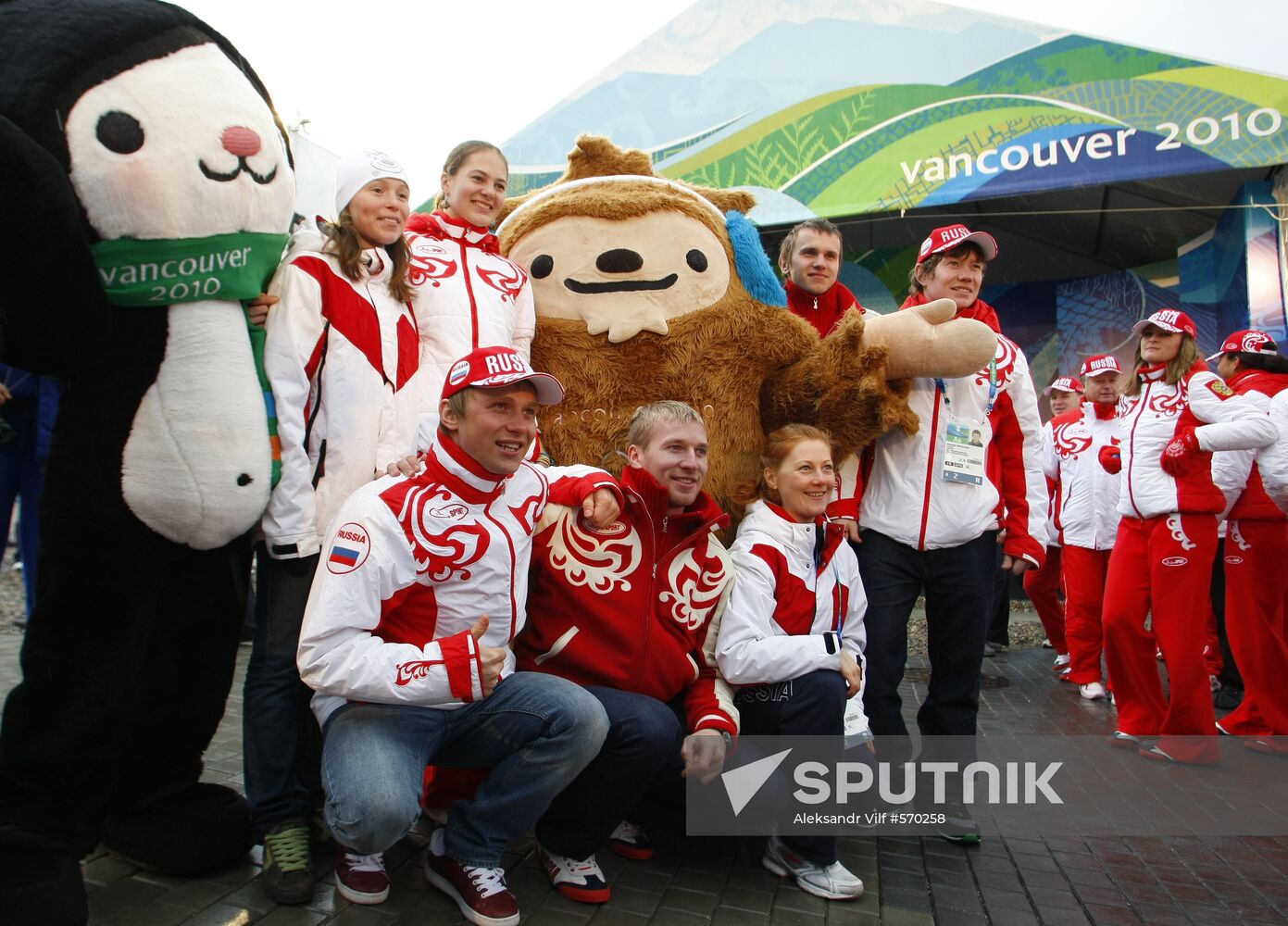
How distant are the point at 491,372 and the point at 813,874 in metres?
1.77

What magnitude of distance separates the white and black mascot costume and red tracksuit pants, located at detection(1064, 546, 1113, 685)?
17.4 feet

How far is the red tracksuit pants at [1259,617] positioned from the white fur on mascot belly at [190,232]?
4757 mm

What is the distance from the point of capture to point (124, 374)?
2.41 metres

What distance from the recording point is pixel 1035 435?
3.54m

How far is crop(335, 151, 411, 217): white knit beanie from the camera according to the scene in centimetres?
283

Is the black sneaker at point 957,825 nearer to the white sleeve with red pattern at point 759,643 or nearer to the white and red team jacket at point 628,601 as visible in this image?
the white sleeve with red pattern at point 759,643

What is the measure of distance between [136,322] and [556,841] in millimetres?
1856

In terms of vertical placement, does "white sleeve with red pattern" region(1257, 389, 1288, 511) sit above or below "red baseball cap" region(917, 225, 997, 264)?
below

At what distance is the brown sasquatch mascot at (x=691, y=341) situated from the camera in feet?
10.6

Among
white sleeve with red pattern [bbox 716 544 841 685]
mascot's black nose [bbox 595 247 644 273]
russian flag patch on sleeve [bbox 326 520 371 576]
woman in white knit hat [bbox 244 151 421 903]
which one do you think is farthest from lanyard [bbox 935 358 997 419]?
russian flag patch on sleeve [bbox 326 520 371 576]

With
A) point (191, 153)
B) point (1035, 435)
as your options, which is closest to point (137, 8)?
point (191, 153)

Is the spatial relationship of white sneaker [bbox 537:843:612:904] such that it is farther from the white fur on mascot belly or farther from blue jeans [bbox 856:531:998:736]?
the white fur on mascot belly

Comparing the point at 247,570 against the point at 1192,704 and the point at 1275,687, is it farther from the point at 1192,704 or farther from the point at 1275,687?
the point at 1275,687

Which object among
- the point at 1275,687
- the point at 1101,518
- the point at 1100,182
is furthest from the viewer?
the point at 1100,182
